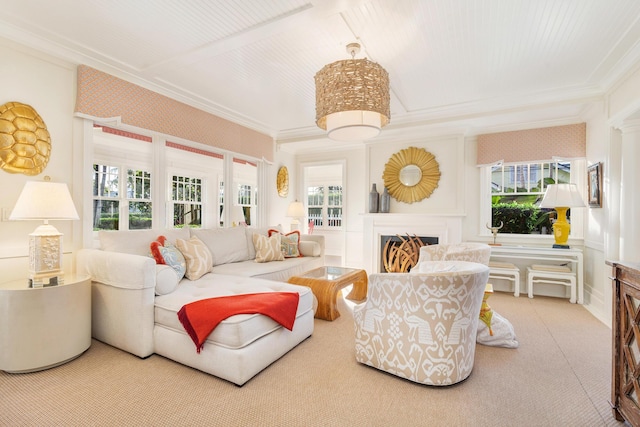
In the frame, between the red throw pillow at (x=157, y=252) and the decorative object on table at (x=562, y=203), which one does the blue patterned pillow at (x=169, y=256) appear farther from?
the decorative object on table at (x=562, y=203)

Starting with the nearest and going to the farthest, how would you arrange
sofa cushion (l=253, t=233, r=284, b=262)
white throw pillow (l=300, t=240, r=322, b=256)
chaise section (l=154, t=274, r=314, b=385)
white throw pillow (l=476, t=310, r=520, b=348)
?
chaise section (l=154, t=274, r=314, b=385) < white throw pillow (l=476, t=310, r=520, b=348) < sofa cushion (l=253, t=233, r=284, b=262) < white throw pillow (l=300, t=240, r=322, b=256)

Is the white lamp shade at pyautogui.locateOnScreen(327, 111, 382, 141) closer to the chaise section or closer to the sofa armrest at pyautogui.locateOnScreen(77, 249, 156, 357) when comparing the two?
the chaise section

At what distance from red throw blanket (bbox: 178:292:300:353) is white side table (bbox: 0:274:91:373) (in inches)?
34.6

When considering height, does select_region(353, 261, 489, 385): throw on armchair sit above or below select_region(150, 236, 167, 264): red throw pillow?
below

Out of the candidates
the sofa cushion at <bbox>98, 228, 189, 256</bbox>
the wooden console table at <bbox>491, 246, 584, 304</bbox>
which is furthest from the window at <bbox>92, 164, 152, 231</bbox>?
the wooden console table at <bbox>491, 246, 584, 304</bbox>

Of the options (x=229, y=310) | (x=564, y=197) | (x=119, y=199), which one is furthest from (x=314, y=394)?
(x=564, y=197)

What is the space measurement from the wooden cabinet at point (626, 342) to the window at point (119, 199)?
163 inches

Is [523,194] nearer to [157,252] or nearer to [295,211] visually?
[295,211]

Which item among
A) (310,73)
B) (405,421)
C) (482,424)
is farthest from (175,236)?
(482,424)

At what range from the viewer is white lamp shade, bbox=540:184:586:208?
152 inches

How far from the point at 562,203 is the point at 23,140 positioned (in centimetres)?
562

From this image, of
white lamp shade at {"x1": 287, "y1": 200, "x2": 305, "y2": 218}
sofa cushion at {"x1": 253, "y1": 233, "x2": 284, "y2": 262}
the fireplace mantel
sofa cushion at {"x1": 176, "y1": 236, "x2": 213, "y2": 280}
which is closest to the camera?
sofa cushion at {"x1": 176, "y1": 236, "x2": 213, "y2": 280}

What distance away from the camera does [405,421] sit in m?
1.70

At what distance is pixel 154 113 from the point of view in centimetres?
364
